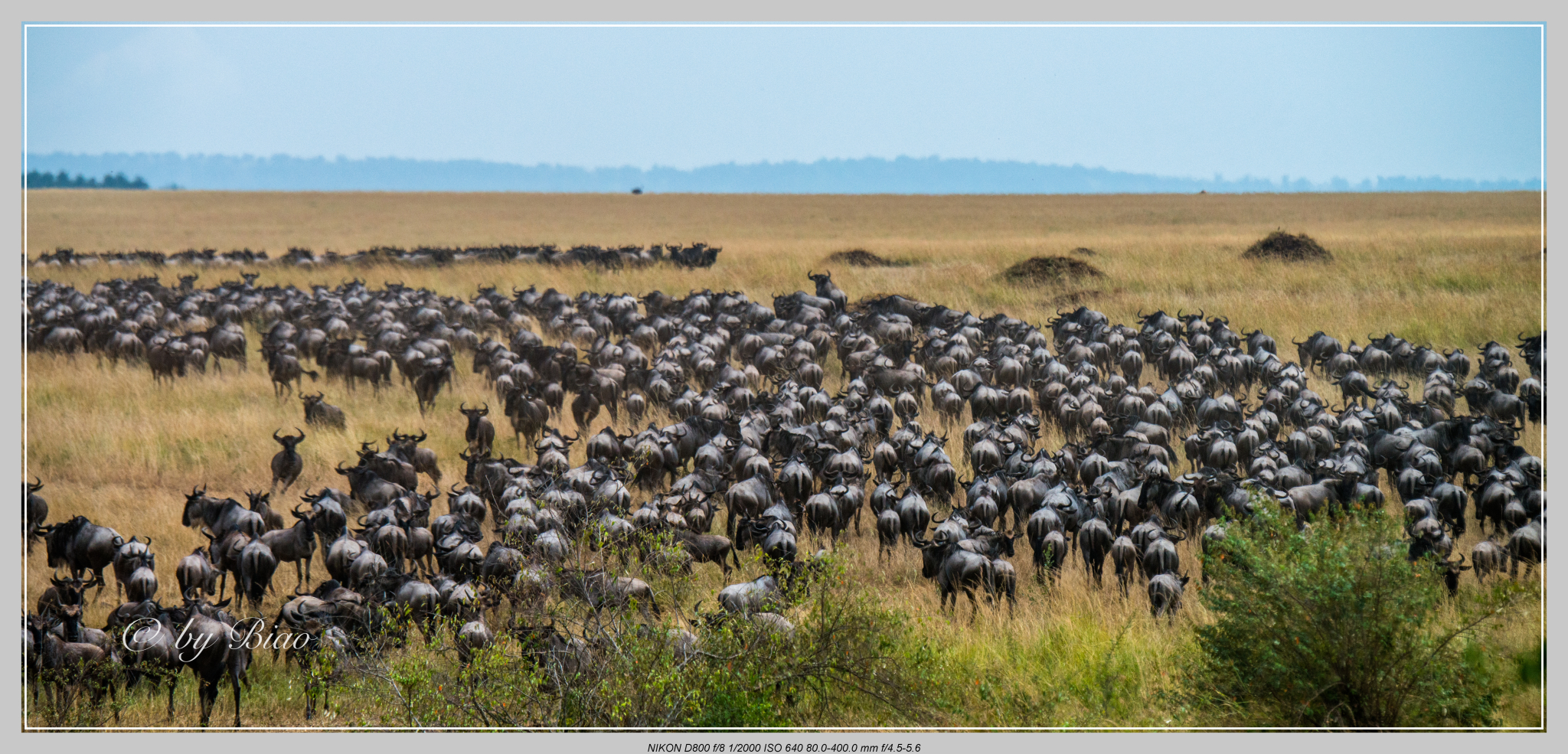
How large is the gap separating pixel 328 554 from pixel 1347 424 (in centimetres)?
1329

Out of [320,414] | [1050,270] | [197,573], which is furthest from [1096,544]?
[1050,270]

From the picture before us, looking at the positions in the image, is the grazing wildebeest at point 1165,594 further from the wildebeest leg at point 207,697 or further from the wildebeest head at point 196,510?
the wildebeest head at point 196,510

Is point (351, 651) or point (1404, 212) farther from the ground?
point (1404, 212)

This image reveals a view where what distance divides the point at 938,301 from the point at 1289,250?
1284 centimetres

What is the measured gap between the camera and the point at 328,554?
11.2 metres

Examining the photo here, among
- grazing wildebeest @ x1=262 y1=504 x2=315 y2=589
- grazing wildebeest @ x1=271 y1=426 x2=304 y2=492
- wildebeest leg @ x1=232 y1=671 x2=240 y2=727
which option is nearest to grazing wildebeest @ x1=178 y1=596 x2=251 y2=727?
wildebeest leg @ x1=232 y1=671 x2=240 y2=727

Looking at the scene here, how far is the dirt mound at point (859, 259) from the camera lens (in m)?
40.7

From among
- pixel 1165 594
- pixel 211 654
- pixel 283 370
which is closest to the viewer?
pixel 211 654

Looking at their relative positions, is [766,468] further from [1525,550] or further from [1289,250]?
[1289,250]

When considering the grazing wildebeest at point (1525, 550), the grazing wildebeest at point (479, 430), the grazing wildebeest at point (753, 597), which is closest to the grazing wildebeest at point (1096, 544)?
the grazing wildebeest at point (753, 597)

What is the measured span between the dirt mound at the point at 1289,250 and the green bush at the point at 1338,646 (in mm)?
27289

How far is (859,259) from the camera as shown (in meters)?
41.5

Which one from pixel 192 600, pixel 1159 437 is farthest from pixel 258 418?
pixel 1159 437

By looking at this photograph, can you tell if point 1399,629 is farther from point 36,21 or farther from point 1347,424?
point 36,21
